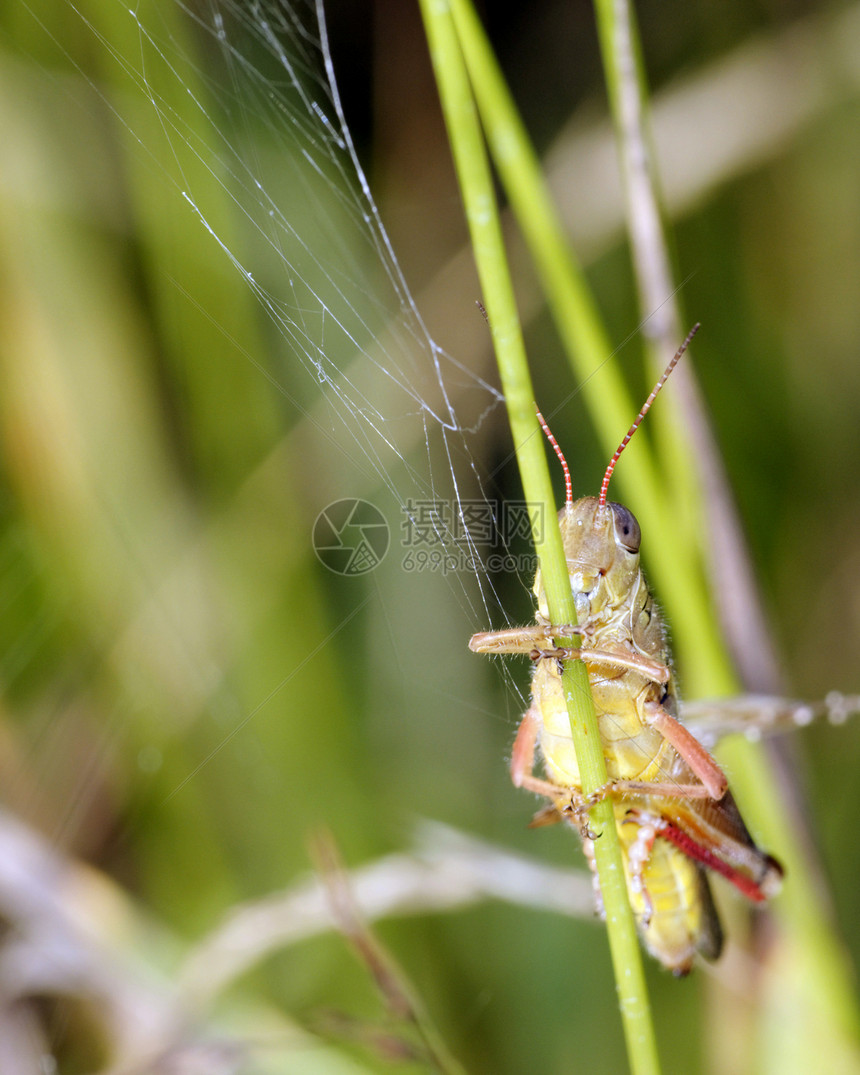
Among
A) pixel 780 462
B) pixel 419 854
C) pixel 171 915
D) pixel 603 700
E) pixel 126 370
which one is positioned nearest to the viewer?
pixel 603 700

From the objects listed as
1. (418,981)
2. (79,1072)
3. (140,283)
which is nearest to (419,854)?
(418,981)

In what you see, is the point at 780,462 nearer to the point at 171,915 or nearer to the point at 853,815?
the point at 853,815

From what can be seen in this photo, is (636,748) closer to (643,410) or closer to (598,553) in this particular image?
(598,553)

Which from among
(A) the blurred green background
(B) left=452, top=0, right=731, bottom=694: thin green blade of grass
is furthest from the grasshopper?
(A) the blurred green background

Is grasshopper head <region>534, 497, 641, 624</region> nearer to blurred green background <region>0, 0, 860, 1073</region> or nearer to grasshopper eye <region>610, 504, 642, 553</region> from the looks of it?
grasshopper eye <region>610, 504, 642, 553</region>

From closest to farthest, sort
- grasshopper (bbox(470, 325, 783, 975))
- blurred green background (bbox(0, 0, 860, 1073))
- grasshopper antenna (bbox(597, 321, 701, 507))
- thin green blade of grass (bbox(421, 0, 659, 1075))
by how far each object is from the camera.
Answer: thin green blade of grass (bbox(421, 0, 659, 1075)), grasshopper antenna (bbox(597, 321, 701, 507)), grasshopper (bbox(470, 325, 783, 975)), blurred green background (bbox(0, 0, 860, 1073))

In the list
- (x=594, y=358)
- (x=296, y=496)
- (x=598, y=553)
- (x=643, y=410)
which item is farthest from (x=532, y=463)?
(x=296, y=496)

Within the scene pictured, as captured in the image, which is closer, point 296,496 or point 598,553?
point 598,553

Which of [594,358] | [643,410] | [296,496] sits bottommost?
[643,410]
